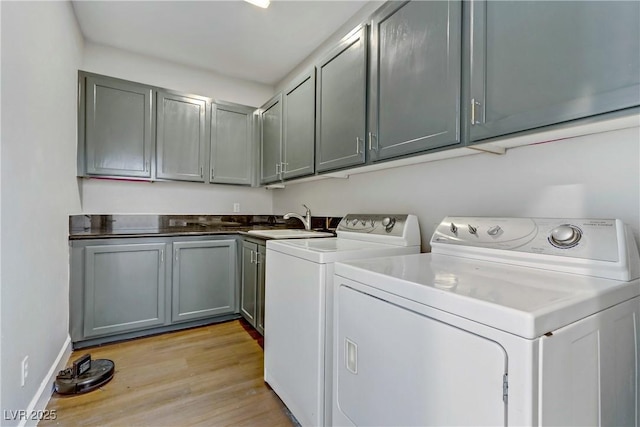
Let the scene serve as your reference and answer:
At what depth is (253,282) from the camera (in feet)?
8.45

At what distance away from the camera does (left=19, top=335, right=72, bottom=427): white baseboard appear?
1.44m

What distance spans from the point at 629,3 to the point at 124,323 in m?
3.29

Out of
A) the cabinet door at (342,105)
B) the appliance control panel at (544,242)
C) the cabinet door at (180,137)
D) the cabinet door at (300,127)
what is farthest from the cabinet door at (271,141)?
the appliance control panel at (544,242)

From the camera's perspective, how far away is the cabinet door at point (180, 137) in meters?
2.89

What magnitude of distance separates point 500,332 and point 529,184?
0.93 metres

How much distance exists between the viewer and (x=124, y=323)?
7.93ft

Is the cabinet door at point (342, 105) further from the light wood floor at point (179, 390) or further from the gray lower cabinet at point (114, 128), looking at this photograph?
the gray lower cabinet at point (114, 128)

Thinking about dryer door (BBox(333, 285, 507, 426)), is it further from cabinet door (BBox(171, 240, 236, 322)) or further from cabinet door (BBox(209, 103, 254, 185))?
cabinet door (BBox(209, 103, 254, 185))

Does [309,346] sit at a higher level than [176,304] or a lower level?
higher

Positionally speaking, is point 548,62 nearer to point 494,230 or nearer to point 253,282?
point 494,230

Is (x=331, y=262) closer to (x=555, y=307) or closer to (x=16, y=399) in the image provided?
(x=555, y=307)

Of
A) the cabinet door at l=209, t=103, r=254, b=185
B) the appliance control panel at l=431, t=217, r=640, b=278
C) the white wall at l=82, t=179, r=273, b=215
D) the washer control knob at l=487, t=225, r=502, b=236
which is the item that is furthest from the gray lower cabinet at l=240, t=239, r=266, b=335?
the washer control knob at l=487, t=225, r=502, b=236

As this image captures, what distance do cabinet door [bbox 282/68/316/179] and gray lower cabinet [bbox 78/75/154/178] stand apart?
4.32 feet

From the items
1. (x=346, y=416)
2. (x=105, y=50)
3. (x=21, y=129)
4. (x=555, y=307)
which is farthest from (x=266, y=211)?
(x=555, y=307)
